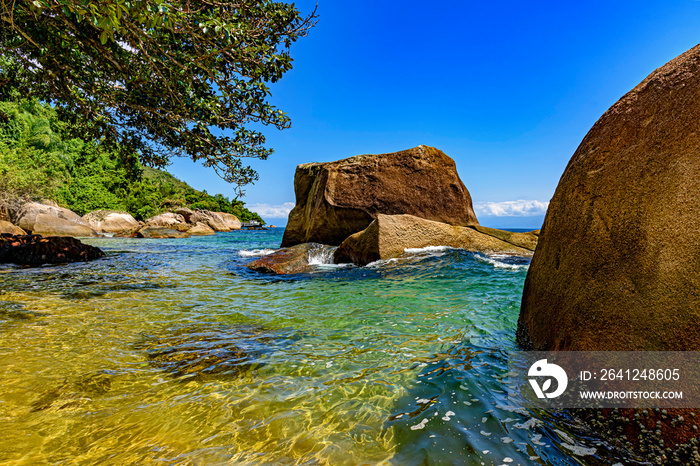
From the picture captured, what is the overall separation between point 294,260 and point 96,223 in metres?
31.1

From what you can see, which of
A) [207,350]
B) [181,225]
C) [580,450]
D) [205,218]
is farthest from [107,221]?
[580,450]

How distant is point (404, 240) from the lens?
9477 millimetres

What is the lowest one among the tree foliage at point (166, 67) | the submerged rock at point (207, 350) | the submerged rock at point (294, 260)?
the submerged rock at point (207, 350)

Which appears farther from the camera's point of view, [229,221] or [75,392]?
[229,221]

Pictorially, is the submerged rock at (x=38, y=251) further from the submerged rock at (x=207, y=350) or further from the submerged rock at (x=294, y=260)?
the submerged rock at (x=207, y=350)

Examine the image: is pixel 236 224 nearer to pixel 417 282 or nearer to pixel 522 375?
pixel 417 282

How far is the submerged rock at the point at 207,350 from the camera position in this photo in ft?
9.07

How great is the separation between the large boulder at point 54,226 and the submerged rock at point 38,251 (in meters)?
13.4

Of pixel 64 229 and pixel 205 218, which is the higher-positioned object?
pixel 205 218

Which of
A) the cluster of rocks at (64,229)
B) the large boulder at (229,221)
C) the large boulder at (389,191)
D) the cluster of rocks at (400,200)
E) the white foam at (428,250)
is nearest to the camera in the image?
the white foam at (428,250)

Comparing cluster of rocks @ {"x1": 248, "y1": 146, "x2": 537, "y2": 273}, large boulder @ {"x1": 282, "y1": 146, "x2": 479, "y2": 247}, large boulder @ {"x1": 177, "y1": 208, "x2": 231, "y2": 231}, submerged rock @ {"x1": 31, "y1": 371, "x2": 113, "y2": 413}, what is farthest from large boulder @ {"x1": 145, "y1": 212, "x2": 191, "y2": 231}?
submerged rock @ {"x1": 31, "y1": 371, "x2": 113, "y2": 413}

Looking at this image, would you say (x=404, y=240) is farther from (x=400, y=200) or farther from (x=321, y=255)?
(x=321, y=255)

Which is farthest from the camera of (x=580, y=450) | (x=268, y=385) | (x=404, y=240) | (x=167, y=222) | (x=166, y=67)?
(x=167, y=222)

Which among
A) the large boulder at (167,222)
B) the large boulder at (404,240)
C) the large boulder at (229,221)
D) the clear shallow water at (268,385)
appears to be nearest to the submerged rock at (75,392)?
the clear shallow water at (268,385)
